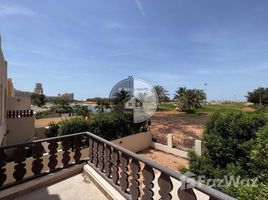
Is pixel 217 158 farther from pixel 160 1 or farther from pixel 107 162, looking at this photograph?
pixel 160 1

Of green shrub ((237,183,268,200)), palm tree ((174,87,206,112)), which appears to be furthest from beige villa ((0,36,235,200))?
palm tree ((174,87,206,112))

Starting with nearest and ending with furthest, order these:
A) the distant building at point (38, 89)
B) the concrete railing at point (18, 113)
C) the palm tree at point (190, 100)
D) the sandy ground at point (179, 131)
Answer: the concrete railing at point (18, 113) < the sandy ground at point (179, 131) < the palm tree at point (190, 100) < the distant building at point (38, 89)

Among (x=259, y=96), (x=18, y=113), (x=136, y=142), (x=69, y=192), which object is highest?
(x=259, y=96)

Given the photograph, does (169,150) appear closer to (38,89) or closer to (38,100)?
(38,100)

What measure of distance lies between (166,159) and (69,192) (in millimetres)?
8246

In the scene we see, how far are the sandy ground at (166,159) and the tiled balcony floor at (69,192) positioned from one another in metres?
6.66

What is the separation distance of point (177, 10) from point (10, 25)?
629 cm

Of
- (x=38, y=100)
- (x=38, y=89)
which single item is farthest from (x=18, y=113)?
(x=38, y=89)

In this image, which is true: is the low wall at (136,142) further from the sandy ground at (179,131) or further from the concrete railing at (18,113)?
the concrete railing at (18,113)

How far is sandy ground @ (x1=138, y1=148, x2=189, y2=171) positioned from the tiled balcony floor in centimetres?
666

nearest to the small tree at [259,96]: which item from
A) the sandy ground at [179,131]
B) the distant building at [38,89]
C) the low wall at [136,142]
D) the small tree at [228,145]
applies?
the sandy ground at [179,131]

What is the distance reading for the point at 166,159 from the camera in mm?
10578

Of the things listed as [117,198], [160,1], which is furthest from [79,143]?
[160,1]

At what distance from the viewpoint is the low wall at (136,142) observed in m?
11.2
